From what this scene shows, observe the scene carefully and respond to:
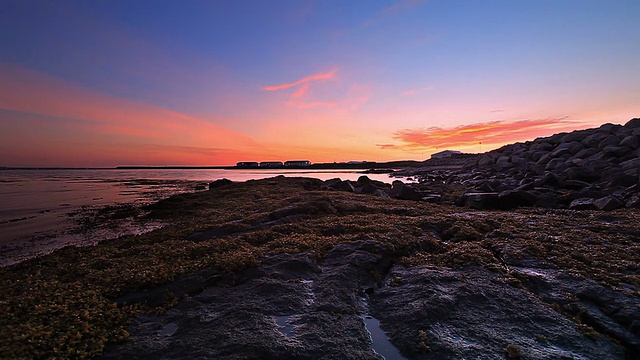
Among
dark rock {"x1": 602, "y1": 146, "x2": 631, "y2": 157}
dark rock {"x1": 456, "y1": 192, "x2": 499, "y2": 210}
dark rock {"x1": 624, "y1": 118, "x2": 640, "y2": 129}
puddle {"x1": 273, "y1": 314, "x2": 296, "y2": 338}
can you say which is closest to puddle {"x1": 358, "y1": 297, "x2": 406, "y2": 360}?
puddle {"x1": 273, "y1": 314, "x2": 296, "y2": 338}

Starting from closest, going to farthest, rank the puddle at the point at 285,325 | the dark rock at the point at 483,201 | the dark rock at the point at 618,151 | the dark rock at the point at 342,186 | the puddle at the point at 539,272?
the puddle at the point at 285,325 < the puddle at the point at 539,272 < the dark rock at the point at 483,201 < the dark rock at the point at 618,151 < the dark rock at the point at 342,186

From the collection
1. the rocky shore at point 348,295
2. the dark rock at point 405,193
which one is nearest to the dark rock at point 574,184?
the dark rock at point 405,193

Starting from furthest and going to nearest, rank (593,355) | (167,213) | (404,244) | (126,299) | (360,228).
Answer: (167,213)
(360,228)
(404,244)
(126,299)
(593,355)

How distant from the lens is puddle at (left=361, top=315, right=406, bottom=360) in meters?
5.54

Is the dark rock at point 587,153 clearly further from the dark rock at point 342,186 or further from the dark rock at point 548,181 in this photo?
the dark rock at point 342,186

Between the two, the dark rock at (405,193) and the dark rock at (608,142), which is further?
the dark rock at (608,142)

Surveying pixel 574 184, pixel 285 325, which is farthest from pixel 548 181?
pixel 285 325

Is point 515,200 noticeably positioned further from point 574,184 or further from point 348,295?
point 348,295

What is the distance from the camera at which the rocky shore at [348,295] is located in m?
5.59

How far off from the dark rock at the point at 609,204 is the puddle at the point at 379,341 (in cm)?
1975

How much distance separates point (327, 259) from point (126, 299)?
228 inches

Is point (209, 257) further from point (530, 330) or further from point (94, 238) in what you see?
point (94, 238)

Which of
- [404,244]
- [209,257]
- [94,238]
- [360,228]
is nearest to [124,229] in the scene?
[94,238]

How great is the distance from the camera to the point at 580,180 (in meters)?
29.0
